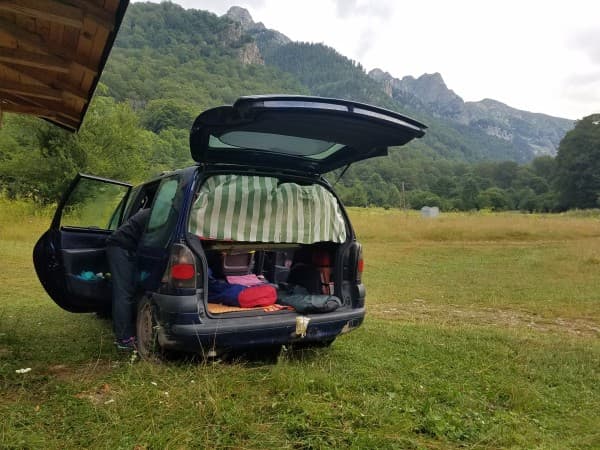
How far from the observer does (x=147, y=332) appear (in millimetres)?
3660

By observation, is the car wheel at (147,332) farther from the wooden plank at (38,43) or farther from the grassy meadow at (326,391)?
the wooden plank at (38,43)

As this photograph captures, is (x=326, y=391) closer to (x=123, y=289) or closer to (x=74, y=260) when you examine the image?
(x=123, y=289)

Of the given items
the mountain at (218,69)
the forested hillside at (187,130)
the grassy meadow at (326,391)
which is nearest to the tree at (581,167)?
the forested hillside at (187,130)

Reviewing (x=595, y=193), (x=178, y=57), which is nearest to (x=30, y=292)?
(x=595, y=193)

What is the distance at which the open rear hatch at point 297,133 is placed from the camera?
3205mm

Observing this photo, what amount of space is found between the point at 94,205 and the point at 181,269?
2.87 metres

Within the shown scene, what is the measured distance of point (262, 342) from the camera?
3430mm

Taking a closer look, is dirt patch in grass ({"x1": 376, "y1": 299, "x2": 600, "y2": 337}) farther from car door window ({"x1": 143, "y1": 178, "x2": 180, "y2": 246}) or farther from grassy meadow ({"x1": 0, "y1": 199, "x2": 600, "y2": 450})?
car door window ({"x1": 143, "y1": 178, "x2": 180, "y2": 246})

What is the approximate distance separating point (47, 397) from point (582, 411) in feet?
11.8

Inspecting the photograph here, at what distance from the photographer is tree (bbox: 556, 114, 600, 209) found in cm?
5625

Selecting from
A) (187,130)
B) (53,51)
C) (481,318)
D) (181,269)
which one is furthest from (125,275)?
(187,130)

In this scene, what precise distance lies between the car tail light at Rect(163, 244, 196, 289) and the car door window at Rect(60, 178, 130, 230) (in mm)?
2130

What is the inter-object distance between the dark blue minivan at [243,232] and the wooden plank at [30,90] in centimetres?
89

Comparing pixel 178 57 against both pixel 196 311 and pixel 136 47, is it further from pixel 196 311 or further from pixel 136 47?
pixel 196 311
